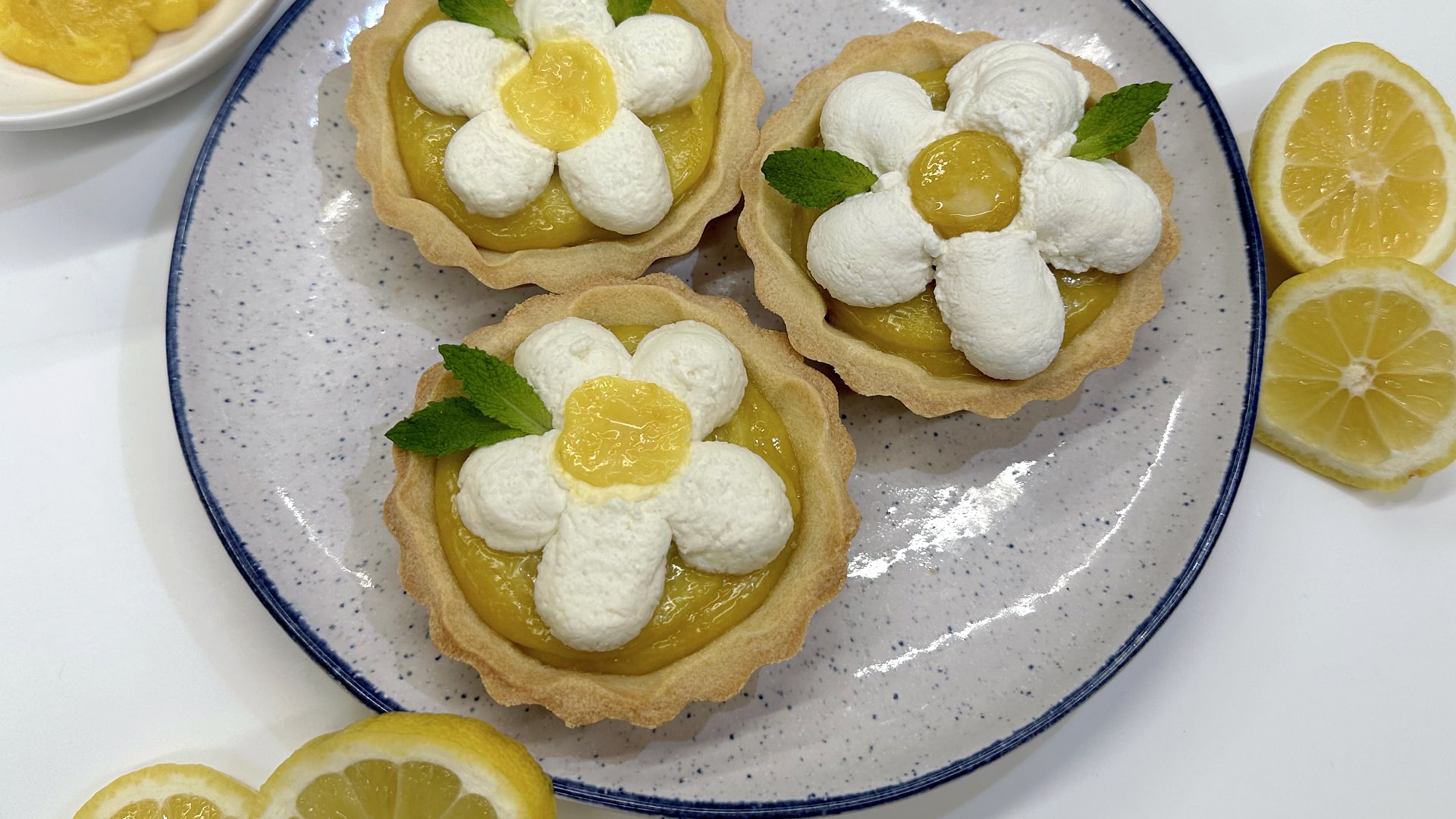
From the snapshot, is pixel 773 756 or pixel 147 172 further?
pixel 147 172

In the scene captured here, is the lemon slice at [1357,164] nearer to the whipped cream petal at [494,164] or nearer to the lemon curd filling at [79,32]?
the whipped cream petal at [494,164]

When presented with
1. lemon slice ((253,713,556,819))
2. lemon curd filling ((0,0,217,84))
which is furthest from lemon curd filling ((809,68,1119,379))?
lemon curd filling ((0,0,217,84))

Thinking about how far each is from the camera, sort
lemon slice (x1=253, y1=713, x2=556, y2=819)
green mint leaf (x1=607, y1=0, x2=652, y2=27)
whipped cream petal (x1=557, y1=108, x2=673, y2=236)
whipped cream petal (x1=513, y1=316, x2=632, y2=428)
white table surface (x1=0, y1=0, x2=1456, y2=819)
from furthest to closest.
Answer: white table surface (x1=0, y1=0, x2=1456, y2=819) < green mint leaf (x1=607, y1=0, x2=652, y2=27) < whipped cream petal (x1=557, y1=108, x2=673, y2=236) < whipped cream petal (x1=513, y1=316, x2=632, y2=428) < lemon slice (x1=253, y1=713, x2=556, y2=819)

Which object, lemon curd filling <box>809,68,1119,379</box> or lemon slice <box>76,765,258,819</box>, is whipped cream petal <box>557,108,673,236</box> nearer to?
lemon curd filling <box>809,68,1119,379</box>

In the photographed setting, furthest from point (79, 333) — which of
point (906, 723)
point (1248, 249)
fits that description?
point (1248, 249)

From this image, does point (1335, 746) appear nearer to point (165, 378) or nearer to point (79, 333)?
point (165, 378)

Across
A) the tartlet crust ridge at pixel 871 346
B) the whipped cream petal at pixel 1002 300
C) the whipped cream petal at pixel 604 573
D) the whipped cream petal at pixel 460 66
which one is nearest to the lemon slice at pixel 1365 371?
the tartlet crust ridge at pixel 871 346

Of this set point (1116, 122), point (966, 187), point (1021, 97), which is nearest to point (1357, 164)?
point (1116, 122)
